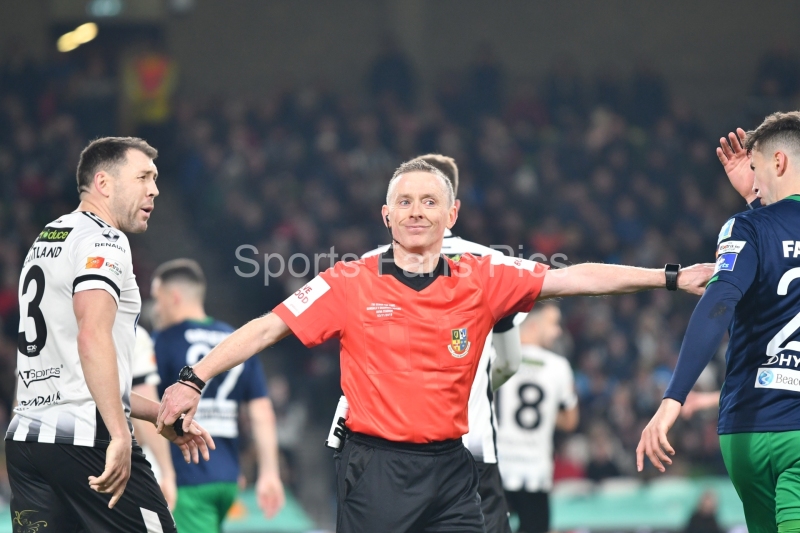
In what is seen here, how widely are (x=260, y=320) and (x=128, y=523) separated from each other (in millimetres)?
1132

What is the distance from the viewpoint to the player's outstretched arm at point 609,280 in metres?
4.21

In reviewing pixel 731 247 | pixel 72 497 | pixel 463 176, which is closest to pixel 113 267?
pixel 72 497

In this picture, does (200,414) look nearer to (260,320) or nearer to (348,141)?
(260,320)

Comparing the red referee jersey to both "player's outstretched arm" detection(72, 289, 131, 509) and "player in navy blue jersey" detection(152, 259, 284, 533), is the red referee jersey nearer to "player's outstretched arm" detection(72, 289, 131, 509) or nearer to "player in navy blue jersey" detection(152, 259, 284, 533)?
"player's outstretched arm" detection(72, 289, 131, 509)

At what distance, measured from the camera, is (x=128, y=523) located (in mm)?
4223

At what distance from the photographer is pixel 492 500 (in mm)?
5434

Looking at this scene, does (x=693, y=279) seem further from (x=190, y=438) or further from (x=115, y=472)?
(x=115, y=472)

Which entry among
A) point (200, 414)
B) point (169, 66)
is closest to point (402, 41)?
point (169, 66)

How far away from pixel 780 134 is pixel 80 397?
347 cm

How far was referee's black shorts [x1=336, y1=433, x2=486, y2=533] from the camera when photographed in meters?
3.91

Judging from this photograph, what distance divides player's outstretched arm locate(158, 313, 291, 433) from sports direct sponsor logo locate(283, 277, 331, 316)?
3.1 inches

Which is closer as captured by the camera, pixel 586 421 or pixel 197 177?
pixel 586 421

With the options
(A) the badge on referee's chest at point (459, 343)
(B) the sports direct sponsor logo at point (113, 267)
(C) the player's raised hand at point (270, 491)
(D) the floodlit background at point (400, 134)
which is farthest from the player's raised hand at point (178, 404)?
(D) the floodlit background at point (400, 134)

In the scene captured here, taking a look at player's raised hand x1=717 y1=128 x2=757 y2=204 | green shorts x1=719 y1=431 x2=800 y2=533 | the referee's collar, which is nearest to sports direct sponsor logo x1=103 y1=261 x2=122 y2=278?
the referee's collar
